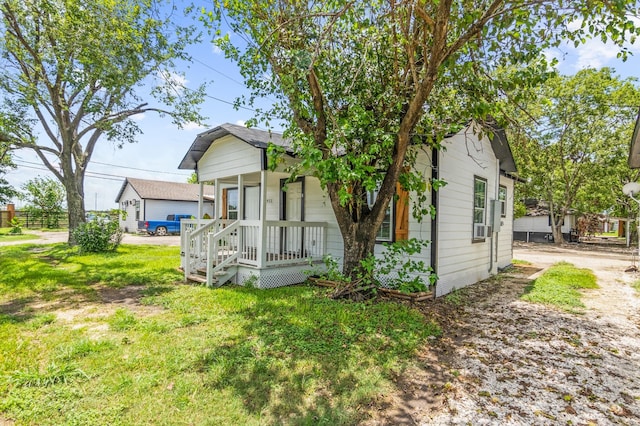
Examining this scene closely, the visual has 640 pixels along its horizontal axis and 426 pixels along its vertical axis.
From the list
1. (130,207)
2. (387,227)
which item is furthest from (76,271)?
(130,207)

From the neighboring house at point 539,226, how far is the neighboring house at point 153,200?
23.8 m

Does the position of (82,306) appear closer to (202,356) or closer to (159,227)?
(202,356)

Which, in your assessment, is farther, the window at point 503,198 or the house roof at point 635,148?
the window at point 503,198

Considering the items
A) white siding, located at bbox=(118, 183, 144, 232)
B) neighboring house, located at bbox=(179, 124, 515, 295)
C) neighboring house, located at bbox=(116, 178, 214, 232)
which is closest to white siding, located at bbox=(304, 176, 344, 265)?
neighboring house, located at bbox=(179, 124, 515, 295)

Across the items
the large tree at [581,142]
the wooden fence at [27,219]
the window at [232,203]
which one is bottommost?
the wooden fence at [27,219]

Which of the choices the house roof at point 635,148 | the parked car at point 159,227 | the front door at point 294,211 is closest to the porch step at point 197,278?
the front door at point 294,211

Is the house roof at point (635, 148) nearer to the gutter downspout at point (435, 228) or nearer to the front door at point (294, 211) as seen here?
the gutter downspout at point (435, 228)

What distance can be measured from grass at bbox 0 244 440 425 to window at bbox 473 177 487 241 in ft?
12.1

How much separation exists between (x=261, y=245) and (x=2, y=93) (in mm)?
12414

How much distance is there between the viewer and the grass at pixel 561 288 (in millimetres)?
6130

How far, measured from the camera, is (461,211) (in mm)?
7059

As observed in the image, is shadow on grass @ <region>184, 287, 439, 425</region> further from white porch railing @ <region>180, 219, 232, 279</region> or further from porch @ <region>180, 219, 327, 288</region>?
white porch railing @ <region>180, 219, 232, 279</region>

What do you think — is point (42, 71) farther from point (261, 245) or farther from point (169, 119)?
point (261, 245)

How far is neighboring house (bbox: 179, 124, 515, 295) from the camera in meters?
6.37
